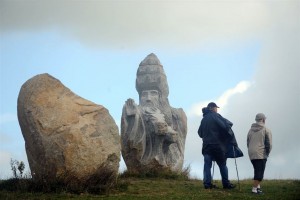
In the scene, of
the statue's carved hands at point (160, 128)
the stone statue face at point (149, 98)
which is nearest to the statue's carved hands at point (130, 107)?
the statue's carved hands at point (160, 128)

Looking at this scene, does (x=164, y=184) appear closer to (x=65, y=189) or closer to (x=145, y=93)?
(x=65, y=189)

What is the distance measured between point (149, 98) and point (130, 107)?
54.0 inches

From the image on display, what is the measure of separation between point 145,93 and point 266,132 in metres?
7.79

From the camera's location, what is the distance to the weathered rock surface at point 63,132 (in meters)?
12.6

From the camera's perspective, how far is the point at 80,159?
1262 centimetres

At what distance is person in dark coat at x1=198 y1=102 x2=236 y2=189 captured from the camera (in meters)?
14.3

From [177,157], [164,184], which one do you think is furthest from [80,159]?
[177,157]

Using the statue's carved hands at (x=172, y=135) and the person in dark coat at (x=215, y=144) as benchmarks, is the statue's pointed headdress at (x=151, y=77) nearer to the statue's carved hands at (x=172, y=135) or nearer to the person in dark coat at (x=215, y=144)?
the statue's carved hands at (x=172, y=135)

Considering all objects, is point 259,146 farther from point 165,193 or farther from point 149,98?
point 149,98

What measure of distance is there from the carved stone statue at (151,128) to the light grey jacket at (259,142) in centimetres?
565

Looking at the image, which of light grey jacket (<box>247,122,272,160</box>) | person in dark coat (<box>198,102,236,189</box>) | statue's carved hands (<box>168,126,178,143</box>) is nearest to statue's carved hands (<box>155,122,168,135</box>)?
statue's carved hands (<box>168,126,178,143</box>)

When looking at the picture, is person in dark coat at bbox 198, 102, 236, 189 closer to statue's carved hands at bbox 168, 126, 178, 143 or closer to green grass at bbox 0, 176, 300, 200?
green grass at bbox 0, 176, 300, 200

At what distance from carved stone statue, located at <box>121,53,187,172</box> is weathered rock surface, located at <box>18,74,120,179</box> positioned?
212 inches

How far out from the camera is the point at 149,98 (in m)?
20.4
